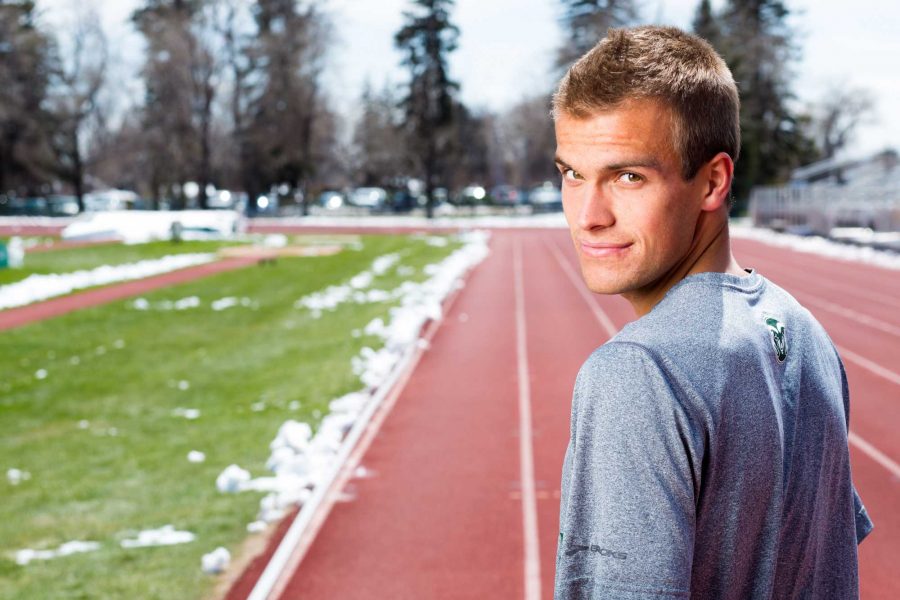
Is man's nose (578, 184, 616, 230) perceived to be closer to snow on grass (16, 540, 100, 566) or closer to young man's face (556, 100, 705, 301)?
young man's face (556, 100, 705, 301)

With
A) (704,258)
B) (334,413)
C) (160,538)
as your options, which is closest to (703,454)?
(704,258)

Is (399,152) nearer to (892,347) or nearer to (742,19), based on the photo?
(742,19)

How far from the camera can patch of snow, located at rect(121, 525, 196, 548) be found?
19.4ft

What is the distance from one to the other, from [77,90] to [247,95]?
10.2m

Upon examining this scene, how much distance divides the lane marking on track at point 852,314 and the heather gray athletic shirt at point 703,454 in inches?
553

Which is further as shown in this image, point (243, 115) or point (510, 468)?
point (243, 115)

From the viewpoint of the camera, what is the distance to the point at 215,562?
17.7 ft

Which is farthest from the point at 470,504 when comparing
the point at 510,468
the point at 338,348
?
the point at 338,348

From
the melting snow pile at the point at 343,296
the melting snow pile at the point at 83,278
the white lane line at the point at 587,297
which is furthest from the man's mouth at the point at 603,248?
the melting snow pile at the point at 83,278

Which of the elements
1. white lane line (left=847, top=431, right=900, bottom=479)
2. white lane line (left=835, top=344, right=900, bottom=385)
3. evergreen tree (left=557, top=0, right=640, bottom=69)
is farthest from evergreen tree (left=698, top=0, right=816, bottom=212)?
white lane line (left=847, top=431, right=900, bottom=479)

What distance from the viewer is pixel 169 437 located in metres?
8.56

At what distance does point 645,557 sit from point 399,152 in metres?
70.0

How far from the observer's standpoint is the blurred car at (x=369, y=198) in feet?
206

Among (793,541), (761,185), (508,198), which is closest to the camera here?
(793,541)
